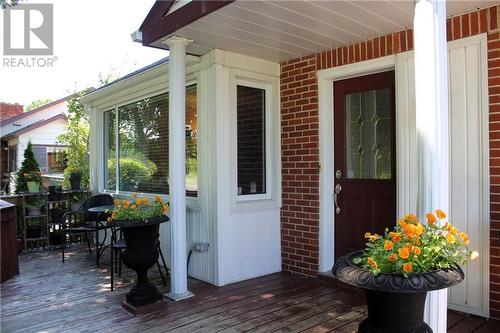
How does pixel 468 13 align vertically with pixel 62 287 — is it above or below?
above

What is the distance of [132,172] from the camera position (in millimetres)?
5828

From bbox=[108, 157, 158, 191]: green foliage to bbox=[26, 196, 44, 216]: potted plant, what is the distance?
3.47 ft

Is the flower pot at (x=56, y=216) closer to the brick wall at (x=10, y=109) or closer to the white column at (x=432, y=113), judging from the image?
the white column at (x=432, y=113)

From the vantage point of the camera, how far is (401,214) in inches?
134

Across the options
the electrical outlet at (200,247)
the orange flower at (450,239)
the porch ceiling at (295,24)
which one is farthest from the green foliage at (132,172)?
the orange flower at (450,239)

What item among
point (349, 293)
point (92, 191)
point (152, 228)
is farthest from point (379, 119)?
point (92, 191)

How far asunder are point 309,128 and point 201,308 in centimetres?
207

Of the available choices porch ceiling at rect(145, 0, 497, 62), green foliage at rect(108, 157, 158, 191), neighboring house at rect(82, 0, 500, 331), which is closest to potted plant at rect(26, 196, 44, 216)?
green foliage at rect(108, 157, 158, 191)

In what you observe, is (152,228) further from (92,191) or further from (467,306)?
(92,191)

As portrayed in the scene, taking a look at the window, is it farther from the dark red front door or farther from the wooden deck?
the dark red front door

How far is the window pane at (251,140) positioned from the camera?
4.21 meters

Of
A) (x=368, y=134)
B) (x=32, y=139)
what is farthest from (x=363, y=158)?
(x=32, y=139)

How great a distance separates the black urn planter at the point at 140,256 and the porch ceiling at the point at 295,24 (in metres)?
1.68

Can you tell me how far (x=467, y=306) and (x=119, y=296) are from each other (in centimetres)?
299
